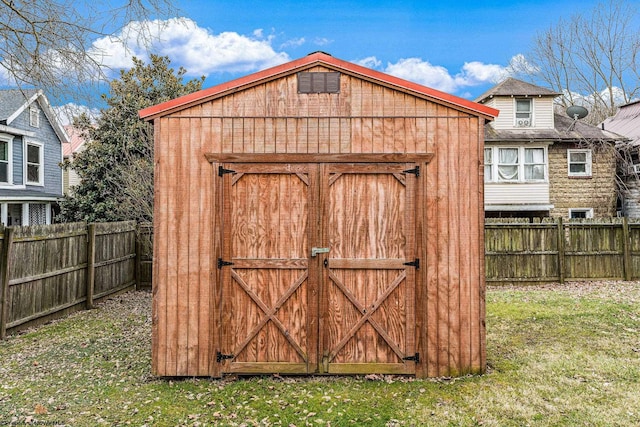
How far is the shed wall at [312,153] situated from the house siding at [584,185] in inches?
563

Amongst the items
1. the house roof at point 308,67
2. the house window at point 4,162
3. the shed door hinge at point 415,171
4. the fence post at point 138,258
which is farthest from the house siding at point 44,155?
the shed door hinge at point 415,171

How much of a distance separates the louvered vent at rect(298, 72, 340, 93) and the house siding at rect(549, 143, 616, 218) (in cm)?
1500

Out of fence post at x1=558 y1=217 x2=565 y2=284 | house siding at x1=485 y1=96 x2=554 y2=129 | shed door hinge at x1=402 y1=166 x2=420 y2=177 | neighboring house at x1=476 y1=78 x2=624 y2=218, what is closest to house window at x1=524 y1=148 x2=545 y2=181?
neighboring house at x1=476 y1=78 x2=624 y2=218

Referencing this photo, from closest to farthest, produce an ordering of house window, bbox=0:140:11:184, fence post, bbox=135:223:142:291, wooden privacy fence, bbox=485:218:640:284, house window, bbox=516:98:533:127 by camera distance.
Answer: fence post, bbox=135:223:142:291 → wooden privacy fence, bbox=485:218:640:284 → house window, bbox=0:140:11:184 → house window, bbox=516:98:533:127

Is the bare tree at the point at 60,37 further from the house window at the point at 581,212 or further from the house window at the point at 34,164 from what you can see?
the house window at the point at 581,212

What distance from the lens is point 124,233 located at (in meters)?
10.8

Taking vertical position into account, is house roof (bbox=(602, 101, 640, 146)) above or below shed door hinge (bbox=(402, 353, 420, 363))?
above

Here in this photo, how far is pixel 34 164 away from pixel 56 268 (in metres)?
12.4

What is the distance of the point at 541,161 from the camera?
57.1ft

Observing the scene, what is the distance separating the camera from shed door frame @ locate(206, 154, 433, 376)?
207 inches

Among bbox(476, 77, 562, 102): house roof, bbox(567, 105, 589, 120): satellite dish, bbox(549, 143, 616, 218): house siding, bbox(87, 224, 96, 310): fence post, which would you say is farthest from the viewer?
bbox(567, 105, 589, 120): satellite dish

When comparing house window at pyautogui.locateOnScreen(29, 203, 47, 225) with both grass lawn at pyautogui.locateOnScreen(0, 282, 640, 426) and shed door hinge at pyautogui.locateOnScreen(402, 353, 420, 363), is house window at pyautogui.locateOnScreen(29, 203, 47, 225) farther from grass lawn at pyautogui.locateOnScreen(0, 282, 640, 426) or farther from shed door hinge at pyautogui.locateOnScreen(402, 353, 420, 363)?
shed door hinge at pyautogui.locateOnScreen(402, 353, 420, 363)

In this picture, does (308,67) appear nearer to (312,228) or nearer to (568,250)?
(312,228)

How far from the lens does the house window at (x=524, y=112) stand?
57.4 feet
